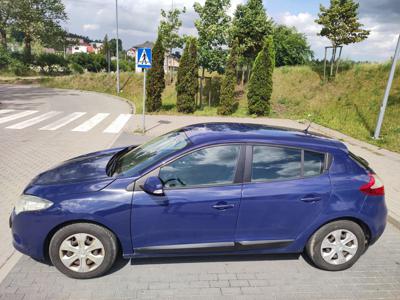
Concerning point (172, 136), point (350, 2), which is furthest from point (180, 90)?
point (172, 136)

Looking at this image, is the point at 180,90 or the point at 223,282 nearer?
the point at 223,282

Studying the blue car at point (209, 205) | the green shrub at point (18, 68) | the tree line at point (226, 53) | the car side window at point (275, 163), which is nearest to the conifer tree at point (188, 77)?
the tree line at point (226, 53)

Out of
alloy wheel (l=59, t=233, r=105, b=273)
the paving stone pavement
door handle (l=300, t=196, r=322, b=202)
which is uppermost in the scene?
door handle (l=300, t=196, r=322, b=202)

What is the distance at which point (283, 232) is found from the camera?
11.1ft

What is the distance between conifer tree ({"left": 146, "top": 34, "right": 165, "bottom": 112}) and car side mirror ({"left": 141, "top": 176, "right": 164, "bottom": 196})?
13261 mm

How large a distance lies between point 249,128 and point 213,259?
1688 millimetres

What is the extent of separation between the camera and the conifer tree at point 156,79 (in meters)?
15.5

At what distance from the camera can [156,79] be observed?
1567cm

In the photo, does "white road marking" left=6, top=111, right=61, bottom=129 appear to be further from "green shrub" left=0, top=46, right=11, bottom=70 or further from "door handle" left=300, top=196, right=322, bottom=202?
"green shrub" left=0, top=46, right=11, bottom=70

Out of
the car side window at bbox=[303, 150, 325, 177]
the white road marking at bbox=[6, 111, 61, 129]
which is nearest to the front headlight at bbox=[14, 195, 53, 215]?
the car side window at bbox=[303, 150, 325, 177]

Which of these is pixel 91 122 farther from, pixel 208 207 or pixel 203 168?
pixel 208 207

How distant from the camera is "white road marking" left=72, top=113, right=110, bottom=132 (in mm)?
11533

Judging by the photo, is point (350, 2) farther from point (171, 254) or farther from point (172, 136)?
point (171, 254)

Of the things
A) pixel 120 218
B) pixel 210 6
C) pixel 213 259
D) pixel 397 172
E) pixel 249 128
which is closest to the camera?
pixel 120 218
